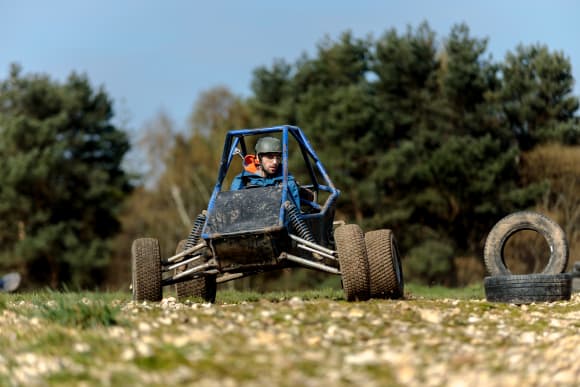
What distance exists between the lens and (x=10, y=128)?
159ft

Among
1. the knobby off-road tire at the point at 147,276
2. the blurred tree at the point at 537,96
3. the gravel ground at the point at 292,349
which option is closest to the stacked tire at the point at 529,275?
the gravel ground at the point at 292,349

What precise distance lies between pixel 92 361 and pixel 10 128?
44339 mm

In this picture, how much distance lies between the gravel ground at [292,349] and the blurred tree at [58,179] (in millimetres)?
40478

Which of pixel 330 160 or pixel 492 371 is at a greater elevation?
pixel 330 160

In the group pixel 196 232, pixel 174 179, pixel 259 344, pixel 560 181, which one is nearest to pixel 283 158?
pixel 196 232

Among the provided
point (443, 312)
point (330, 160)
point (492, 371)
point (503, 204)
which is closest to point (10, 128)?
point (330, 160)

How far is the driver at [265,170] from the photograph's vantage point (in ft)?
41.3

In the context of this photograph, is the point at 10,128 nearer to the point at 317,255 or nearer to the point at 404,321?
the point at 317,255

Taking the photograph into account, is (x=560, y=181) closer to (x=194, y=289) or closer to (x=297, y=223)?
(x=194, y=289)

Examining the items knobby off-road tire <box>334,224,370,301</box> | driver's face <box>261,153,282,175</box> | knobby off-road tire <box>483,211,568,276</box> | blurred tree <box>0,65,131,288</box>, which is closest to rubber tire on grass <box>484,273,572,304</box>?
knobby off-road tire <box>483,211,568,276</box>

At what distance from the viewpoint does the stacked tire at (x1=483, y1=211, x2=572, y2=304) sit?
1205 centimetres

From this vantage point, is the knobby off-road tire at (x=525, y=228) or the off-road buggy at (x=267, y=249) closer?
the off-road buggy at (x=267, y=249)

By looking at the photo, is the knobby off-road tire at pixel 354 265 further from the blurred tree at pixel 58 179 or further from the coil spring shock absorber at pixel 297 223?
the blurred tree at pixel 58 179

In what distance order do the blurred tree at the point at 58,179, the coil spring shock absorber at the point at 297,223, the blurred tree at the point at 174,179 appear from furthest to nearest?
the blurred tree at the point at 174,179
the blurred tree at the point at 58,179
the coil spring shock absorber at the point at 297,223
